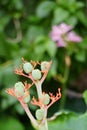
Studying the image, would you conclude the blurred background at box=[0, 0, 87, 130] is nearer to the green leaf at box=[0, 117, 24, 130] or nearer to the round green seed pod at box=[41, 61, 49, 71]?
the green leaf at box=[0, 117, 24, 130]

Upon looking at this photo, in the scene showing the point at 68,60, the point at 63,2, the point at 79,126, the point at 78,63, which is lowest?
the point at 78,63

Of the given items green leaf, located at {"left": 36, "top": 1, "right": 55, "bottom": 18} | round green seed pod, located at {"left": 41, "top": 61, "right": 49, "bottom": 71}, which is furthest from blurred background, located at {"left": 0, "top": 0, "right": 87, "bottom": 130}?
round green seed pod, located at {"left": 41, "top": 61, "right": 49, "bottom": 71}

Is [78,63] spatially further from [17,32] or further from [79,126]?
[79,126]

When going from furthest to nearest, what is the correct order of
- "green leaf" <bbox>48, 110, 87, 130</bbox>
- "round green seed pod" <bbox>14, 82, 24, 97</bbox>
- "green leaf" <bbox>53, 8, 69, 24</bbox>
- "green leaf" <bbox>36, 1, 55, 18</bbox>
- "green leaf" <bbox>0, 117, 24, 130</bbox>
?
"green leaf" <bbox>36, 1, 55, 18</bbox> → "green leaf" <bbox>53, 8, 69, 24</bbox> → "green leaf" <bbox>0, 117, 24, 130</bbox> → "green leaf" <bbox>48, 110, 87, 130</bbox> → "round green seed pod" <bbox>14, 82, 24, 97</bbox>

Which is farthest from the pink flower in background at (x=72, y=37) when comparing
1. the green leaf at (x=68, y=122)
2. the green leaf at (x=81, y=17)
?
the green leaf at (x=68, y=122)

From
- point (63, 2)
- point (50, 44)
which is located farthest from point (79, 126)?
point (63, 2)

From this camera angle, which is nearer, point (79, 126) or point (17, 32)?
point (79, 126)

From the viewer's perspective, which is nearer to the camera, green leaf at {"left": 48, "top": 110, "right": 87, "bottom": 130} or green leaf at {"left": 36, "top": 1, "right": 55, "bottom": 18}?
green leaf at {"left": 48, "top": 110, "right": 87, "bottom": 130}
